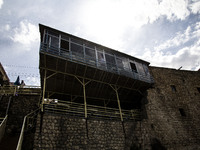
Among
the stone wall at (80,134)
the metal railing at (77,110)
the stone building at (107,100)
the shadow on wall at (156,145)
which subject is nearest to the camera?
the stone wall at (80,134)

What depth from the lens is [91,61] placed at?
1112cm

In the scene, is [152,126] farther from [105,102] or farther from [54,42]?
[54,42]

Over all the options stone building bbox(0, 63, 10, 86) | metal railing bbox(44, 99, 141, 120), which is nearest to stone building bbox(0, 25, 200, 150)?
metal railing bbox(44, 99, 141, 120)

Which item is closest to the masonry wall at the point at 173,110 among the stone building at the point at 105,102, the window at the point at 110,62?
the stone building at the point at 105,102

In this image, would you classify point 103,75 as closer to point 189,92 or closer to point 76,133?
point 76,133

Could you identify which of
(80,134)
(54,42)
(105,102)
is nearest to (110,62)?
(105,102)

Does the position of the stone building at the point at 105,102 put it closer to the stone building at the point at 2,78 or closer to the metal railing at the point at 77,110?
the metal railing at the point at 77,110

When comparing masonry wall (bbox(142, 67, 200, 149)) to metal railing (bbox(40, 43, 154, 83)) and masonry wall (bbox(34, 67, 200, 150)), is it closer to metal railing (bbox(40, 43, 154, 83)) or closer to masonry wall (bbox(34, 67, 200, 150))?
masonry wall (bbox(34, 67, 200, 150))

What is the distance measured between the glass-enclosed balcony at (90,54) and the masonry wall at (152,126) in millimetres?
2860

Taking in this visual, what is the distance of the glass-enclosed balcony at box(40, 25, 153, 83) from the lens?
10.0 metres

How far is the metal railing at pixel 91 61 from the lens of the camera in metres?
9.65

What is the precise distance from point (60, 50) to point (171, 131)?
38.1 ft

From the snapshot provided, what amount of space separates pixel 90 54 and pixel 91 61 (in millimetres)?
982

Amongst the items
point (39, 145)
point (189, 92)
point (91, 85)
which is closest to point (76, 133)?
point (39, 145)
